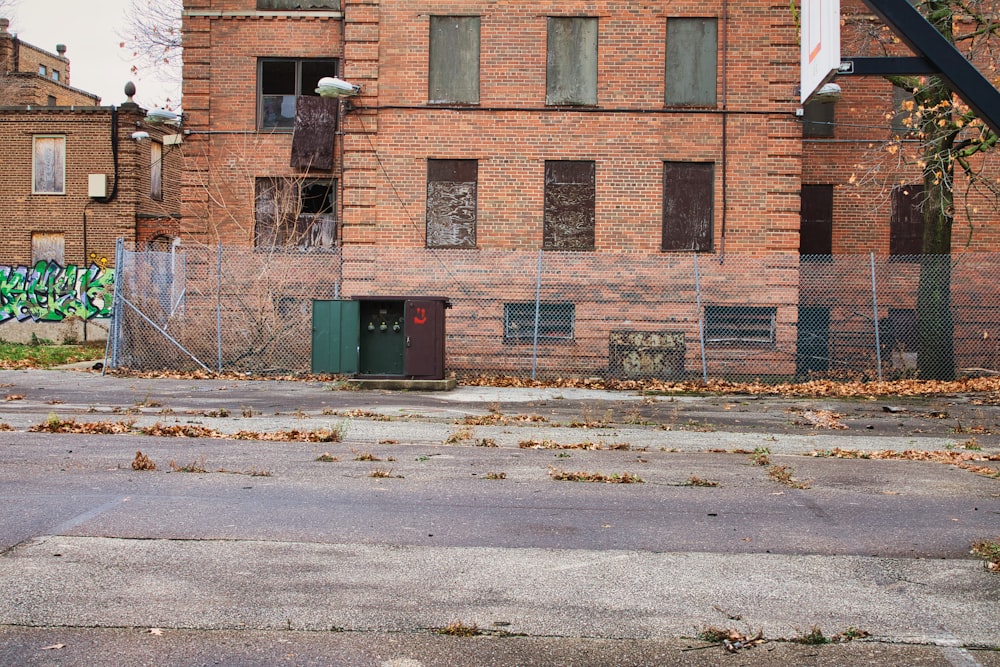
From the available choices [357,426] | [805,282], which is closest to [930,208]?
[805,282]

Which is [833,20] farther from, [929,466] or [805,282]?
[805,282]

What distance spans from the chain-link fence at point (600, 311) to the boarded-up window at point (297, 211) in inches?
59.1

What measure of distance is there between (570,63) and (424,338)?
25.0 feet

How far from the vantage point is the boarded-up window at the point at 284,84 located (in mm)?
22203

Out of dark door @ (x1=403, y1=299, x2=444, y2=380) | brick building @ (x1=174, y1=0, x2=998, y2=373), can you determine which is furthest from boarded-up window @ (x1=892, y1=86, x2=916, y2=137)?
dark door @ (x1=403, y1=299, x2=444, y2=380)

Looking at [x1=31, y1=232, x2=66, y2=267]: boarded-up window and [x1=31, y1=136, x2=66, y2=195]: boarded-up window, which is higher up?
[x1=31, y1=136, x2=66, y2=195]: boarded-up window

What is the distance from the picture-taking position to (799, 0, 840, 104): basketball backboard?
4859 millimetres

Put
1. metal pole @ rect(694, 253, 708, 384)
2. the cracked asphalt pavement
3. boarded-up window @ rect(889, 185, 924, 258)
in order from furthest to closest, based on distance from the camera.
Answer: boarded-up window @ rect(889, 185, 924, 258) < metal pole @ rect(694, 253, 708, 384) < the cracked asphalt pavement

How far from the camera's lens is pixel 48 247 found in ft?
103

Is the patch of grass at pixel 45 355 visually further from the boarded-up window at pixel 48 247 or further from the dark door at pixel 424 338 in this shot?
the dark door at pixel 424 338

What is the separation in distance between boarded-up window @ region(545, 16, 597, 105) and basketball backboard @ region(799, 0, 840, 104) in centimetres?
1549

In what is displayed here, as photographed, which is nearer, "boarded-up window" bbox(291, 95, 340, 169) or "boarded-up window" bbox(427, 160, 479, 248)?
"boarded-up window" bbox(427, 160, 479, 248)

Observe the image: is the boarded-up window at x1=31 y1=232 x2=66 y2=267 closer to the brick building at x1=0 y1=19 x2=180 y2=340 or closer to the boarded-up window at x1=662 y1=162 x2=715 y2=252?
the brick building at x1=0 y1=19 x2=180 y2=340

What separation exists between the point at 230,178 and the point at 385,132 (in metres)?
3.99
